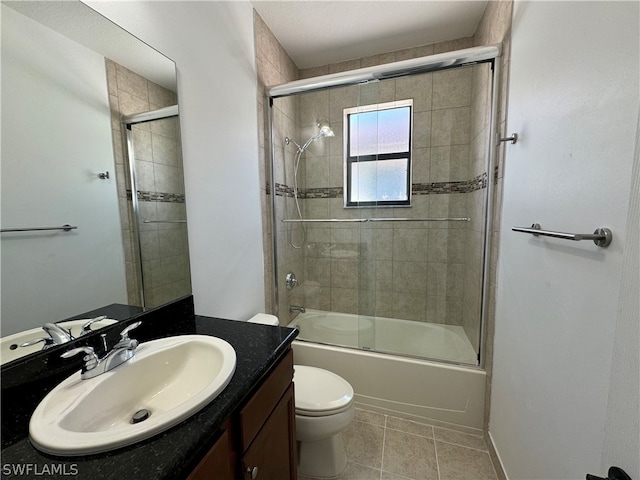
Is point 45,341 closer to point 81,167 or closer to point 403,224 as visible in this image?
point 81,167

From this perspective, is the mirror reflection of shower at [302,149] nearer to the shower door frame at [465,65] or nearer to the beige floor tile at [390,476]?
the shower door frame at [465,65]

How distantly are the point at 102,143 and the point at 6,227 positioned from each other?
1.29 feet

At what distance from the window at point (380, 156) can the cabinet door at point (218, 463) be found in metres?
1.95

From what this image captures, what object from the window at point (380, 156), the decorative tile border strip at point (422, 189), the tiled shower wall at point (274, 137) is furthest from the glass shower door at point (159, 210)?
the window at point (380, 156)

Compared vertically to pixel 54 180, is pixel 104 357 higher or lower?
lower

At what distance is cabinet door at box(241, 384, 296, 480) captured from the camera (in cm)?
78

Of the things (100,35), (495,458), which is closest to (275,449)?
(495,458)

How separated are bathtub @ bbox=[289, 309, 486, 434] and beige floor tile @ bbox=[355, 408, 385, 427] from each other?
33mm

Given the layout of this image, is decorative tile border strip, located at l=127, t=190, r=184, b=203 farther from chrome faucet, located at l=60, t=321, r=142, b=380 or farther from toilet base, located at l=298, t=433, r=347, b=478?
toilet base, located at l=298, t=433, r=347, b=478

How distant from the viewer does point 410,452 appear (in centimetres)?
149

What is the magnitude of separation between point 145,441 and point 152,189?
0.93 metres

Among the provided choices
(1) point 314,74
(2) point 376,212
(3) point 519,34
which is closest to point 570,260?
(3) point 519,34

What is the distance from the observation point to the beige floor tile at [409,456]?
1375mm

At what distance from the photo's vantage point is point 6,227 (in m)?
0.68
